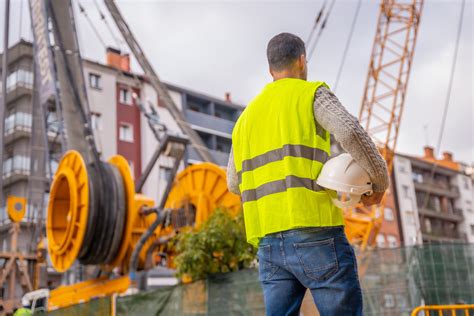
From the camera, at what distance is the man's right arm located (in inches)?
110

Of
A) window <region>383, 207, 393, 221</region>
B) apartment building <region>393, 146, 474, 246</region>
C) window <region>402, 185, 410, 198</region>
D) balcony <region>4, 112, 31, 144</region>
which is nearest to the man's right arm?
balcony <region>4, 112, 31, 144</region>

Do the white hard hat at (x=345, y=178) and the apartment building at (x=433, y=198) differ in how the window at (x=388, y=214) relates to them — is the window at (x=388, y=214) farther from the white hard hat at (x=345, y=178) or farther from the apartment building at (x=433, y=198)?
the white hard hat at (x=345, y=178)

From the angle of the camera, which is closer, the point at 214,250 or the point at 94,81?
the point at 214,250

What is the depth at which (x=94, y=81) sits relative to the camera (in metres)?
42.2

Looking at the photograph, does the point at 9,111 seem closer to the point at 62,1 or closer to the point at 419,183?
the point at 62,1

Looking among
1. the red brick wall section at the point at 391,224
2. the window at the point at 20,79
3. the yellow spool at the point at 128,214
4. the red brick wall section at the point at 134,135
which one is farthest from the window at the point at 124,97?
the yellow spool at the point at 128,214

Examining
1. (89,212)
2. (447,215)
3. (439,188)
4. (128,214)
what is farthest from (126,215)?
(447,215)

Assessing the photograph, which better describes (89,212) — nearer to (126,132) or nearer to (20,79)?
(126,132)

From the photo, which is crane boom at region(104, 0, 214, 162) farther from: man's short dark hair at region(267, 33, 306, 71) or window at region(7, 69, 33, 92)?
window at region(7, 69, 33, 92)

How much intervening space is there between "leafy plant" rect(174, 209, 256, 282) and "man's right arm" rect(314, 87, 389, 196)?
8471 millimetres

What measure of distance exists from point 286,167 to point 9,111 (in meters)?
41.2

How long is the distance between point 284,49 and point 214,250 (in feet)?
28.3

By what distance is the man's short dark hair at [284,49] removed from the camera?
3.10 m

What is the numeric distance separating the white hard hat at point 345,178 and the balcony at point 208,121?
45.7 m
